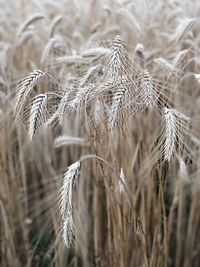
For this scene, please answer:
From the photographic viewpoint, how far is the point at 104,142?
1302 mm

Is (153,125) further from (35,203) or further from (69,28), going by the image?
(69,28)

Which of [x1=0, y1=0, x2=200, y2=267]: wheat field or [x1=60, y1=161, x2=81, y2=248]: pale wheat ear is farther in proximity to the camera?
[x1=0, y1=0, x2=200, y2=267]: wheat field

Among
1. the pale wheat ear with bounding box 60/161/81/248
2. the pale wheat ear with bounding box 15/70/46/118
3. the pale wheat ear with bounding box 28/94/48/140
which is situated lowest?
the pale wheat ear with bounding box 60/161/81/248

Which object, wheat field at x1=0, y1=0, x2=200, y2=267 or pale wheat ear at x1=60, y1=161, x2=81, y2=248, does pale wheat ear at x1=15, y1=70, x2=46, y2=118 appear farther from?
pale wheat ear at x1=60, y1=161, x2=81, y2=248

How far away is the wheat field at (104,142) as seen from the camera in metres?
1.18

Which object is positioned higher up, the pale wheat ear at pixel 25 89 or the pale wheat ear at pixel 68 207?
the pale wheat ear at pixel 25 89

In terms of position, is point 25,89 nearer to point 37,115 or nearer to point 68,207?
point 37,115

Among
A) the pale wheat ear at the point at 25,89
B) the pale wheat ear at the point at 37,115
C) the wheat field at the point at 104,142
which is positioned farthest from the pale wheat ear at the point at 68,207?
the pale wheat ear at the point at 25,89

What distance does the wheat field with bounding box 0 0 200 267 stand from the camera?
Answer: 3.88ft

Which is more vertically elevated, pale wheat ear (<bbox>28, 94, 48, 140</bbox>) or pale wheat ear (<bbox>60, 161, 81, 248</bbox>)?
pale wheat ear (<bbox>28, 94, 48, 140</bbox>)

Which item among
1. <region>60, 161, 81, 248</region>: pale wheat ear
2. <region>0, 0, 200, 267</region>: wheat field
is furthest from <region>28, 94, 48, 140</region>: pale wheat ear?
<region>60, 161, 81, 248</region>: pale wheat ear

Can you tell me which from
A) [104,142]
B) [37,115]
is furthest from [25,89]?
[104,142]

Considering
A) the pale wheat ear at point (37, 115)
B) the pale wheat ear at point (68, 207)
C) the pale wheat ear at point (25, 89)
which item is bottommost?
the pale wheat ear at point (68, 207)

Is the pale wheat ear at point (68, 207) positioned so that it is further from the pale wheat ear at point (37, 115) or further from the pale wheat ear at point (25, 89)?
the pale wheat ear at point (25, 89)
